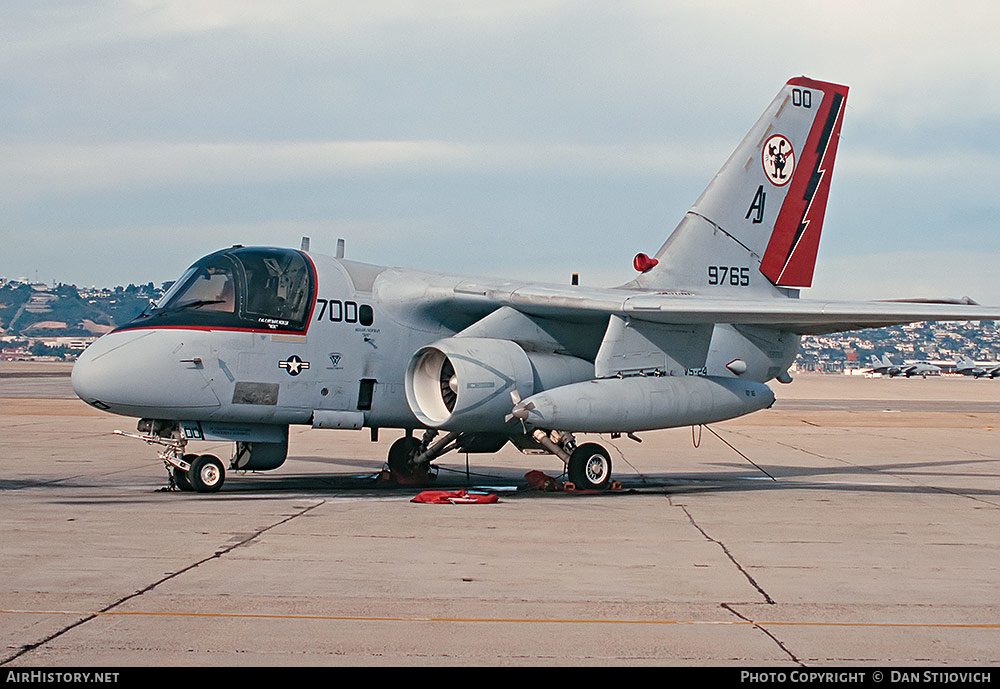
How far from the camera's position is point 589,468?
1526 cm

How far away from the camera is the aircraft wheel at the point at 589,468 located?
15.2 meters

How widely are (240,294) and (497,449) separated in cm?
475

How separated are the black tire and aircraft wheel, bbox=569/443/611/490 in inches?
107

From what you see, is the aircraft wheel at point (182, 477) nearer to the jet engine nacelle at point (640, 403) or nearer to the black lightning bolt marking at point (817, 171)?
the jet engine nacelle at point (640, 403)

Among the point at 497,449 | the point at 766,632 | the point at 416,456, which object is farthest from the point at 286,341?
the point at 766,632

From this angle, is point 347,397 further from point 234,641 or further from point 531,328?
point 234,641

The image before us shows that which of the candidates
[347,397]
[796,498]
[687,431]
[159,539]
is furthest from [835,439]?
[159,539]

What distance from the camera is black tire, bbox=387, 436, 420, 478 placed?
1678cm

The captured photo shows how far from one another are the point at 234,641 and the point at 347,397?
8983 millimetres

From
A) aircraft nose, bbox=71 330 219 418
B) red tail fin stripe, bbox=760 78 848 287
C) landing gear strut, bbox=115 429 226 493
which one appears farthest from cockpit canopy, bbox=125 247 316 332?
red tail fin stripe, bbox=760 78 848 287

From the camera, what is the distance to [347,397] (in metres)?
14.9

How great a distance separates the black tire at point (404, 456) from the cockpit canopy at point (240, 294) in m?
3.18

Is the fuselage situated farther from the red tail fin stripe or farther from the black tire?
the red tail fin stripe

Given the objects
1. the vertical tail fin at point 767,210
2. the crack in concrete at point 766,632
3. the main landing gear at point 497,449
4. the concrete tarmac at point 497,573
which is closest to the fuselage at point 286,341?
the main landing gear at point 497,449
